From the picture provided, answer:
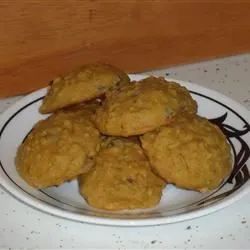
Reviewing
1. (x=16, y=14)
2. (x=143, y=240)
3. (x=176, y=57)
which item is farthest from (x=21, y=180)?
(x=176, y=57)

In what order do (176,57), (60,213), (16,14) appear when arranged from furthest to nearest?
(176,57), (16,14), (60,213)

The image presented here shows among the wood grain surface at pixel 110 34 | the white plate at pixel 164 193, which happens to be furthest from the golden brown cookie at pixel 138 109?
the wood grain surface at pixel 110 34

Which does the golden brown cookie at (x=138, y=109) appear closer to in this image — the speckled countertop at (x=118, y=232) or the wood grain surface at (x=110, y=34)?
the speckled countertop at (x=118, y=232)

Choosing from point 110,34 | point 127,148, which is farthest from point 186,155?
Result: point 110,34

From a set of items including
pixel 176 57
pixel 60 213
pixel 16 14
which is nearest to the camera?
pixel 60 213

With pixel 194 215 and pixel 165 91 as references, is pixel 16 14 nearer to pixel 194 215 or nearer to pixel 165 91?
pixel 165 91
